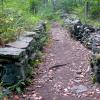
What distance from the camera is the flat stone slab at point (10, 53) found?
6176mm

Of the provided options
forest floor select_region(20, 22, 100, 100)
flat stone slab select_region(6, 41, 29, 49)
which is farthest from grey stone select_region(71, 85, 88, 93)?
flat stone slab select_region(6, 41, 29, 49)

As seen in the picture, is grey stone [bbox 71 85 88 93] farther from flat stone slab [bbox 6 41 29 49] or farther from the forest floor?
flat stone slab [bbox 6 41 29 49]

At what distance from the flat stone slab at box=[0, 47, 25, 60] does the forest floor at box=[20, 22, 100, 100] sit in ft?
2.83

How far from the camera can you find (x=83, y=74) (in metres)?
7.75

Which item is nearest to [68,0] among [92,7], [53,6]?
[53,6]

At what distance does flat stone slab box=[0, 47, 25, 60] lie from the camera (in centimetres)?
618

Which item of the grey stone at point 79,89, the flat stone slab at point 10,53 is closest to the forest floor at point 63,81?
the grey stone at point 79,89

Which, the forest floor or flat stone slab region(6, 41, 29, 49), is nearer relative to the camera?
the forest floor

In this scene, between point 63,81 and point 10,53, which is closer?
point 10,53

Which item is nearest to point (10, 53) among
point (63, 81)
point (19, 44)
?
point (19, 44)

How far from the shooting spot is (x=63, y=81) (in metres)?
7.23

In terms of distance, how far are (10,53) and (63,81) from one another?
5.61 ft

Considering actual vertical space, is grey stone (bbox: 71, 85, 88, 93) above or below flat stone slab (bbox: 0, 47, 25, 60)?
below

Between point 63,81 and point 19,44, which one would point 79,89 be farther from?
point 19,44
